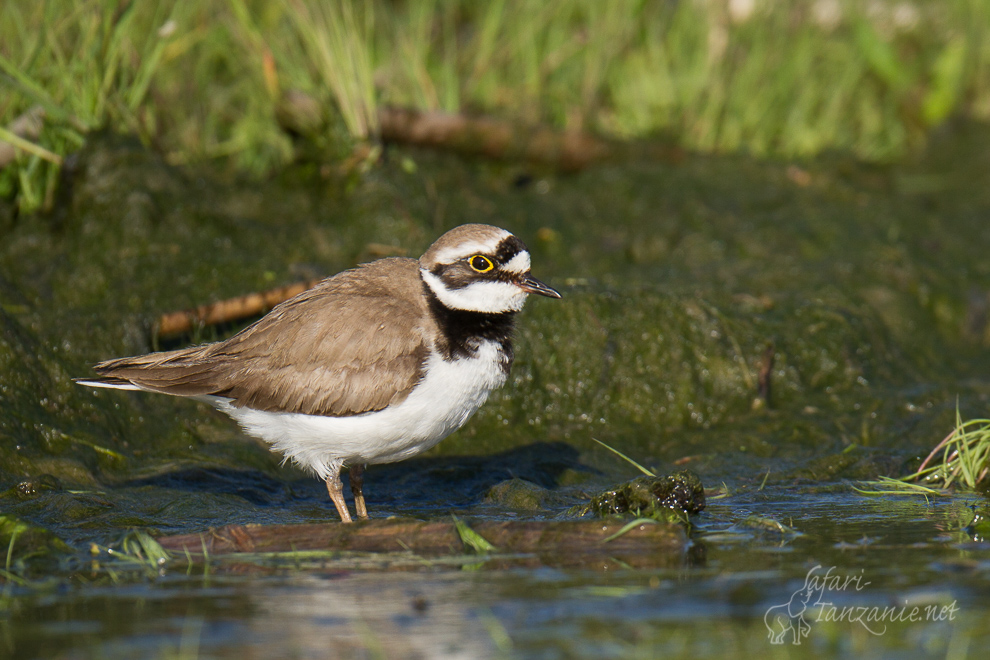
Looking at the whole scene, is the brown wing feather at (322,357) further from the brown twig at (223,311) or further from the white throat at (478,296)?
the brown twig at (223,311)

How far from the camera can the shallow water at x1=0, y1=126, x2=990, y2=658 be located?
4.39 meters

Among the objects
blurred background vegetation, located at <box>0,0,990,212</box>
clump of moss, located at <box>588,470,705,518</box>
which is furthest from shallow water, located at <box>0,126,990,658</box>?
blurred background vegetation, located at <box>0,0,990,212</box>

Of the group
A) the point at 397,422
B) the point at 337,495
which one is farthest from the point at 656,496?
the point at 337,495

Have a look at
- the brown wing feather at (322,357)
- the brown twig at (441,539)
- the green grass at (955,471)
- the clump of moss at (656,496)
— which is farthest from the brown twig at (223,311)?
the green grass at (955,471)

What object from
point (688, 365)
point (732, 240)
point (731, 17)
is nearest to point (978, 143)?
point (731, 17)

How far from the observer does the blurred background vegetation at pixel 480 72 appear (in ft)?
28.9

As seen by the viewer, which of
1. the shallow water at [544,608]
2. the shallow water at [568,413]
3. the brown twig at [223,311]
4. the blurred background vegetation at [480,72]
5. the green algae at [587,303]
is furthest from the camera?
the blurred background vegetation at [480,72]

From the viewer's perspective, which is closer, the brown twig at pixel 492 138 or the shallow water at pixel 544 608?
the shallow water at pixel 544 608

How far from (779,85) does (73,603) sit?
917cm

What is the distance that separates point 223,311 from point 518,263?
102 inches

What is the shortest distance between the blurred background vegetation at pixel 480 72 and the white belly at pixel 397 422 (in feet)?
11.9

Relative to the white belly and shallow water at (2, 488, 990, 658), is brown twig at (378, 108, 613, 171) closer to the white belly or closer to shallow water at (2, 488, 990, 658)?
the white belly

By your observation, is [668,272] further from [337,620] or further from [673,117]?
[337,620]

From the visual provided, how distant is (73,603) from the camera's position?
464 centimetres
